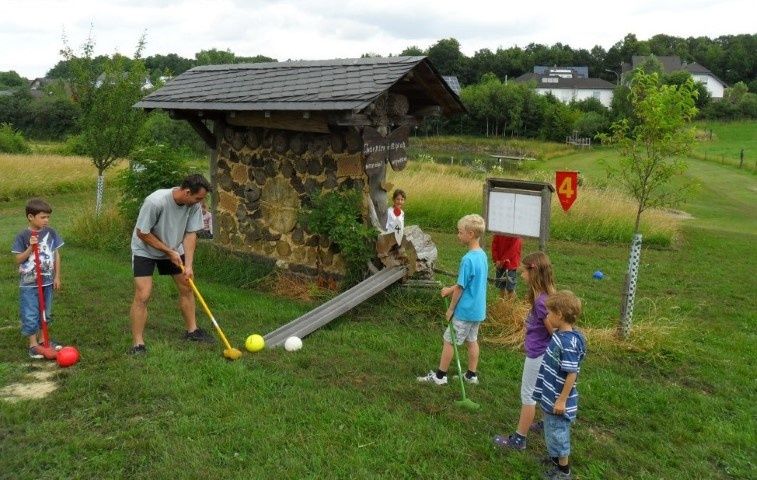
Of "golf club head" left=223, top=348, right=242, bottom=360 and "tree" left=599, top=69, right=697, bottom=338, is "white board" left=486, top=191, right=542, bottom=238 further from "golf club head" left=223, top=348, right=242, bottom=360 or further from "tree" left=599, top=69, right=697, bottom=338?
"golf club head" left=223, top=348, right=242, bottom=360

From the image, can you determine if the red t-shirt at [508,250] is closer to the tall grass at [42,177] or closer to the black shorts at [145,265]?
the black shorts at [145,265]

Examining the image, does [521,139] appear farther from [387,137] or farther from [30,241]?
[30,241]

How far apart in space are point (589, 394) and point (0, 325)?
18.5ft

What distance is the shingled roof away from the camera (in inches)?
285

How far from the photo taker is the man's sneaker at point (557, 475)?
12.7 ft

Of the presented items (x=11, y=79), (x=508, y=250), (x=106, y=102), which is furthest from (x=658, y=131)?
(x=11, y=79)

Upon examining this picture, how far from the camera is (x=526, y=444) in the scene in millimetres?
4281

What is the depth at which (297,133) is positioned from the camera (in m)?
8.30

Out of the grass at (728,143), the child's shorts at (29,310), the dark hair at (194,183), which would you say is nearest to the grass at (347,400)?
the child's shorts at (29,310)

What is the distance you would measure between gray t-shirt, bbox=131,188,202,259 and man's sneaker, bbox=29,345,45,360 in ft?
3.82

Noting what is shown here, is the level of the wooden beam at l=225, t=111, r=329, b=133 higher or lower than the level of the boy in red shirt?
higher

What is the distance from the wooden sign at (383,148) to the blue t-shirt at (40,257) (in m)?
3.56

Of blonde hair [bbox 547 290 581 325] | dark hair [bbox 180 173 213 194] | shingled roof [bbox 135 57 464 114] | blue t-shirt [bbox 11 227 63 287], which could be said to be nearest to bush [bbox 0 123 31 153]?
shingled roof [bbox 135 57 464 114]

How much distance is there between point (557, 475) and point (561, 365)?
69 cm
